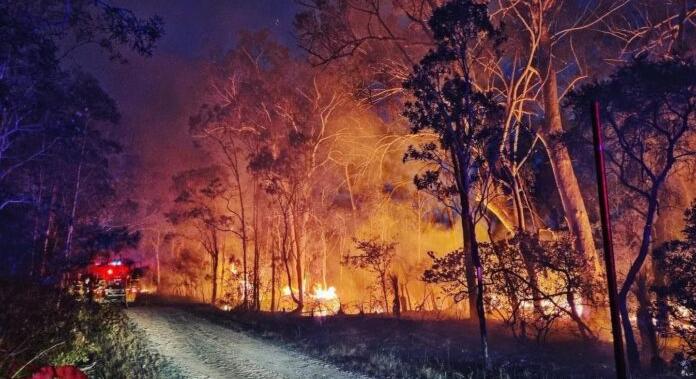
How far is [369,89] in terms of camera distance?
1892 centimetres

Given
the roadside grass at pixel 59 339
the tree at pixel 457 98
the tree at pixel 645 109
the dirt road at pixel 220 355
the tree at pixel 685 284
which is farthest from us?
the tree at pixel 457 98

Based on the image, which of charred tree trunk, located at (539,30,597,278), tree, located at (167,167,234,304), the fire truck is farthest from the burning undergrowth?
tree, located at (167,167,234,304)

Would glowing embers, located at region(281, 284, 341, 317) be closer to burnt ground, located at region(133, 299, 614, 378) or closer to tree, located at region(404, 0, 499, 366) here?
burnt ground, located at region(133, 299, 614, 378)

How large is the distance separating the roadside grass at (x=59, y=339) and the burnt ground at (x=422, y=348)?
3.80 m

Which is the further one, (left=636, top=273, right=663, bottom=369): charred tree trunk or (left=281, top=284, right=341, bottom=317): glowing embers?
(left=281, top=284, right=341, bottom=317): glowing embers

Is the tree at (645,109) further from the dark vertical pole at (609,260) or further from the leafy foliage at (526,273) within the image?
the dark vertical pole at (609,260)

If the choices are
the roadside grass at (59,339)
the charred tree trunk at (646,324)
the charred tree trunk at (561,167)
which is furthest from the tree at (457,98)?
the roadside grass at (59,339)

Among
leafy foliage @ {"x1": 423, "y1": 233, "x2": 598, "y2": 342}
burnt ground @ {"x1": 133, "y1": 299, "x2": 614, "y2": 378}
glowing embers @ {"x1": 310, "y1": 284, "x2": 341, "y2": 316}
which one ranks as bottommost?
burnt ground @ {"x1": 133, "y1": 299, "x2": 614, "y2": 378}

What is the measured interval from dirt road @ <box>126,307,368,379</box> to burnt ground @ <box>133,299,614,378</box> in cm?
57

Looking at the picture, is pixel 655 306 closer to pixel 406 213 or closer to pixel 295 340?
pixel 295 340

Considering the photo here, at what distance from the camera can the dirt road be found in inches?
379

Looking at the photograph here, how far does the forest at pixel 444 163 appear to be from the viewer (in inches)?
457

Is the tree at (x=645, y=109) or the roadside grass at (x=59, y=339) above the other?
the tree at (x=645, y=109)

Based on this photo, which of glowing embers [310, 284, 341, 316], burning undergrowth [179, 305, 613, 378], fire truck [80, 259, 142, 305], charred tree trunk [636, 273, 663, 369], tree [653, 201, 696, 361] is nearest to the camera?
tree [653, 201, 696, 361]
